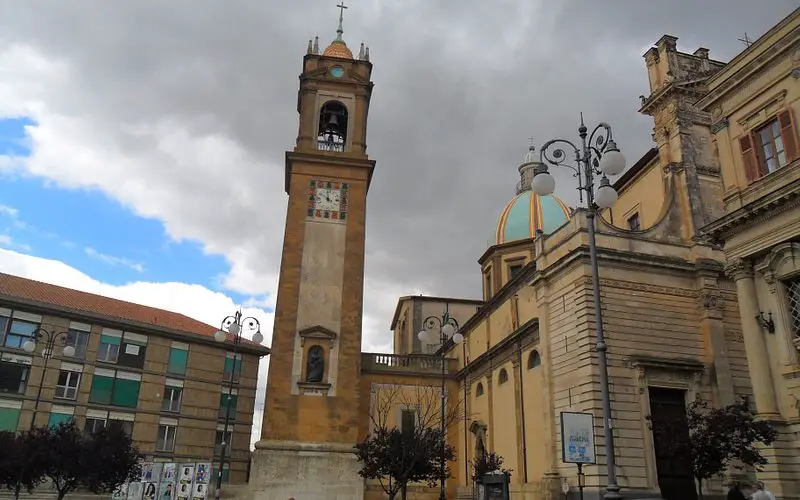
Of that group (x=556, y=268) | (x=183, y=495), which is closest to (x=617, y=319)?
(x=556, y=268)

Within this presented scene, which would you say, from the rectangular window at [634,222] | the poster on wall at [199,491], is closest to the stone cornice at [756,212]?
the rectangular window at [634,222]

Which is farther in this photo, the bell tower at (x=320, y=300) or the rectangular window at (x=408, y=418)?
the rectangular window at (x=408, y=418)

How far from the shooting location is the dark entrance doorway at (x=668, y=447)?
18.5 m

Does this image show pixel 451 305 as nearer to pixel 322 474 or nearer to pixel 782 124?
pixel 322 474

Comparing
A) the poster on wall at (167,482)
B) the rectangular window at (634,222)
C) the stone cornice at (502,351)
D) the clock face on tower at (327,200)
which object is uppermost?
the clock face on tower at (327,200)

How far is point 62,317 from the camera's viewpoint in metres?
39.1

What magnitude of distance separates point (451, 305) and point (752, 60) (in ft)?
92.4

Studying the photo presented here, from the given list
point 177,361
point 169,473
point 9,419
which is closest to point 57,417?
point 9,419

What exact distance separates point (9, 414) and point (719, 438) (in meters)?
Result: 36.6

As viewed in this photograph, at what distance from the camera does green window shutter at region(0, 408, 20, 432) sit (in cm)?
3584

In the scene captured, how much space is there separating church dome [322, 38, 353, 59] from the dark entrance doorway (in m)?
24.9

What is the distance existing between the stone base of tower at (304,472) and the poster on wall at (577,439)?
17142 millimetres

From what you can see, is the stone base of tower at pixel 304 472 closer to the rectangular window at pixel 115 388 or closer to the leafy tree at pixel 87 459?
the leafy tree at pixel 87 459

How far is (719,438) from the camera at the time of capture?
16375 millimetres
